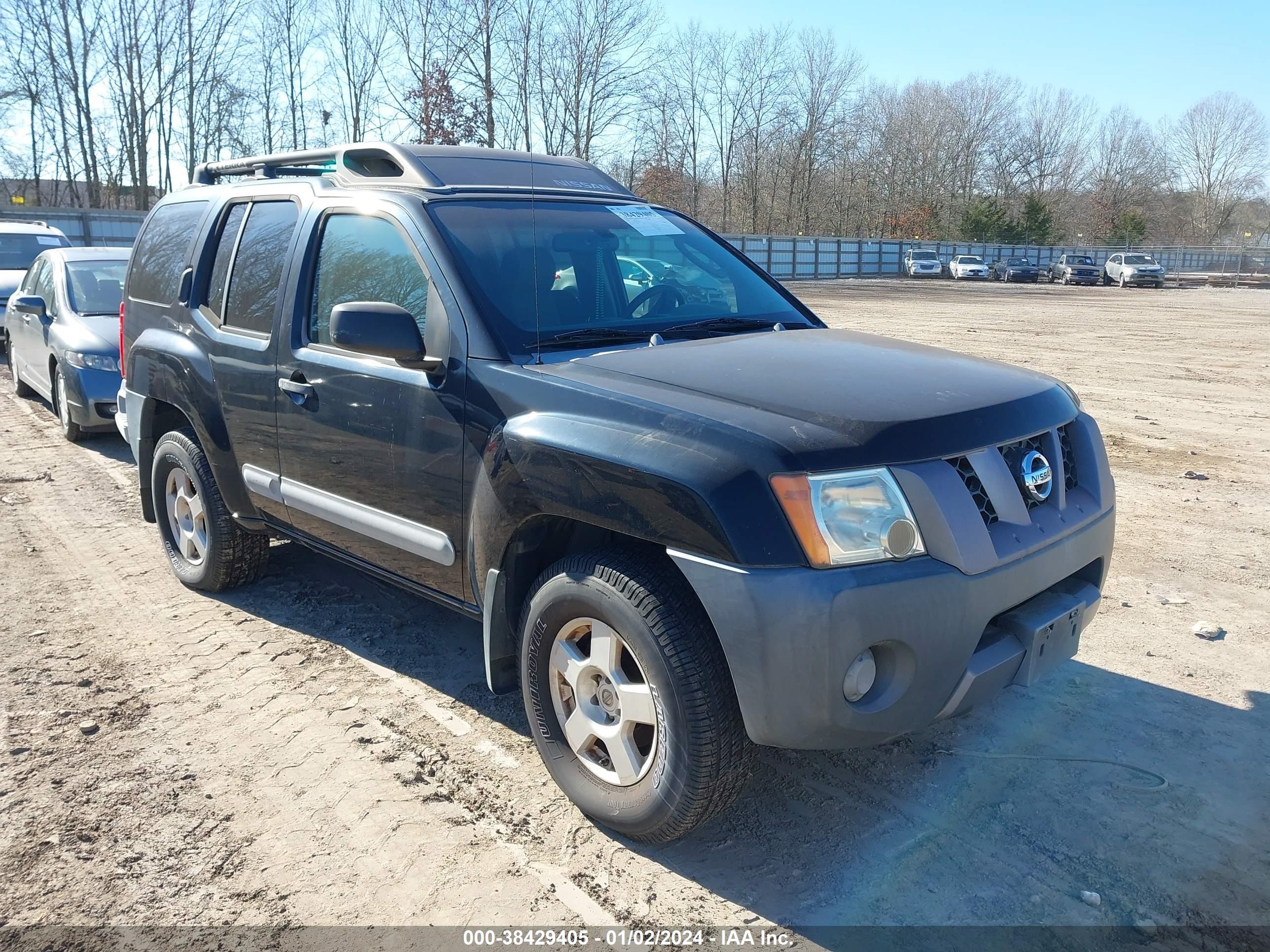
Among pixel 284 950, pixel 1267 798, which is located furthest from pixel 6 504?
pixel 1267 798

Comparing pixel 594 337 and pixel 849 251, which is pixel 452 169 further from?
pixel 849 251

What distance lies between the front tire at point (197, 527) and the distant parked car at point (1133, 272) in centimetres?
5291

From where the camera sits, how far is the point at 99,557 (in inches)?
227

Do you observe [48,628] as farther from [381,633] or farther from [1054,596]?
[1054,596]

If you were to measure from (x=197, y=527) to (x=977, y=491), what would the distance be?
390 cm

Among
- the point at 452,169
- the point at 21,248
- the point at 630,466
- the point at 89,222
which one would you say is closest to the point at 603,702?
the point at 630,466

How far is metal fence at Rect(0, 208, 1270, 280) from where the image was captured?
2778 centimetres

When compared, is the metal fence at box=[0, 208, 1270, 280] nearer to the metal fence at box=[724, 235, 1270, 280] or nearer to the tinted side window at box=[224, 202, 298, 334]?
the metal fence at box=[724, 235, 1270, 280]

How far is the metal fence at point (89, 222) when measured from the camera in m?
26.9

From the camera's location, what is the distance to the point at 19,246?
49.3 ft

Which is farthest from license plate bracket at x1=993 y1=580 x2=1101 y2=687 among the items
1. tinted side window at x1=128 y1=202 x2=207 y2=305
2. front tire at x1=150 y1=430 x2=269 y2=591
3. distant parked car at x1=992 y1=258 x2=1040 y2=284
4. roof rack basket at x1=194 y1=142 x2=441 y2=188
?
distant parked car at x1=992 y1=258 x2=1040 y2=284

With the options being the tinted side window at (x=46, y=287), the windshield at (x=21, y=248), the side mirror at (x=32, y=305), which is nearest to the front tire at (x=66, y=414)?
the side mirror at (x=32, y=305)

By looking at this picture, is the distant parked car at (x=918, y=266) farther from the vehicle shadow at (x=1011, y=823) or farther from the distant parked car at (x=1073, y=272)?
the vehicle shadow at (x=1011, y=823)

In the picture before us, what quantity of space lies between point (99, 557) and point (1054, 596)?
5.17 metres
